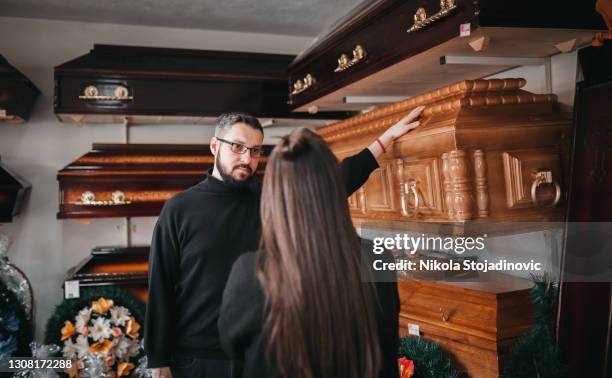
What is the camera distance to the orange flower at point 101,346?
2.86m

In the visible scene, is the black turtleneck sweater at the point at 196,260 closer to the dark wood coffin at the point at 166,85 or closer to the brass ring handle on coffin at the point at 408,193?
the brass ring handle on coffin at the point at 408,193

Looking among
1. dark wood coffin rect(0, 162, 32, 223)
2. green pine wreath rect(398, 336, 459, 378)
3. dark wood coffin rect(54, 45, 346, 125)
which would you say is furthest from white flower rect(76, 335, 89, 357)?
green pine wreath rect(398, 336, 459, 378)

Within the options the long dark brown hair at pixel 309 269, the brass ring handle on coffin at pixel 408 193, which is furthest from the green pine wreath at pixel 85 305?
the long dark brown hair at pixel 309 269

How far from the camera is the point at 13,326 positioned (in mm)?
2779

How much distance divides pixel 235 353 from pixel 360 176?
2.90ft

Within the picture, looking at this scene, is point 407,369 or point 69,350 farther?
point 69,350

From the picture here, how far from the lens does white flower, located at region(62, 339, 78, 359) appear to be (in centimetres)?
285

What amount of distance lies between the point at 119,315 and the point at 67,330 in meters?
0.29

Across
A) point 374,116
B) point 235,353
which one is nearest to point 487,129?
point 374,116

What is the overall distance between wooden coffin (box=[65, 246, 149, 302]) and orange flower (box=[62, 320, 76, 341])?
24 centimetres

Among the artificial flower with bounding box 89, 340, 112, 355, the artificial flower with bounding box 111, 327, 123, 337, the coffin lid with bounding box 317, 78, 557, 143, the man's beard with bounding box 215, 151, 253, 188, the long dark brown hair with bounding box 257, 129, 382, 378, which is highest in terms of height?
the coffin lid with bounding box 317, 78, 557, 143

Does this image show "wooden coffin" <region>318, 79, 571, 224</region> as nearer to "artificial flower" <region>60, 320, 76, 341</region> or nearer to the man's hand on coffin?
the man's hand on coffin

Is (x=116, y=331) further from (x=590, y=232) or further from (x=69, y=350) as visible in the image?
(x=590, y=232)

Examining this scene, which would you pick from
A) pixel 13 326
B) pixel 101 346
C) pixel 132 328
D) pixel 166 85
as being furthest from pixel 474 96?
pixel 13 326
